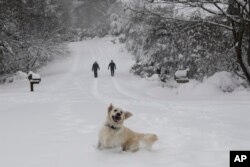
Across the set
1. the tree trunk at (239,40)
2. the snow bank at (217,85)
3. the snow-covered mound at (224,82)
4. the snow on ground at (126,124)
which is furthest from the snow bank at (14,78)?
the tree trunk at (239,40)

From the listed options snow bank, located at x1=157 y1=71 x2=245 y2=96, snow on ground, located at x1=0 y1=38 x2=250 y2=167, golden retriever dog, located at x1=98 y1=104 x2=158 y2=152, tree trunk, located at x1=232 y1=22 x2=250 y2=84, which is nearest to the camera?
snow on ground, located at x1=0 y1=38 x2=250 y2=167

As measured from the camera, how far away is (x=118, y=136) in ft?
22.9

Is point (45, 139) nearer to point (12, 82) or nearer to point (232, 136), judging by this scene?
point (232, 136)

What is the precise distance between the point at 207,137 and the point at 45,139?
3616 mm

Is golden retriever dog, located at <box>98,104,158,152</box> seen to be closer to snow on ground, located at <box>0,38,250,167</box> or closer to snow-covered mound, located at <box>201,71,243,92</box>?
snow on ground, located at <box>0,38,250,167</box>

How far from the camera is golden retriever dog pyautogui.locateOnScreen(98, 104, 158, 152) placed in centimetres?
689

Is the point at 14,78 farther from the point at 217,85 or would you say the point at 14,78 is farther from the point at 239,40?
the point at 239,40

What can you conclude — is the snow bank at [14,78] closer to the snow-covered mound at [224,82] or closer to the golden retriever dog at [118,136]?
the snow-covered mound at [224,82]

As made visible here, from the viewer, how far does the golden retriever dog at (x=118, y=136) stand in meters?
6.89

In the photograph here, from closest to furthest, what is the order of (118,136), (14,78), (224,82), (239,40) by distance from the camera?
(118,136) → (239,40) → (224,82) → (14,78)

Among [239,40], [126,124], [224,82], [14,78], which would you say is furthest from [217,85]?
[14,78]

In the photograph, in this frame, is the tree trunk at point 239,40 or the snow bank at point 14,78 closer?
the tree trunk at point 239,40

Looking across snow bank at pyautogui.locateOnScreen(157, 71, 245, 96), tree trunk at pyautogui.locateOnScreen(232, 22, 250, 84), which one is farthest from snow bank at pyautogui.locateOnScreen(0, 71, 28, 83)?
tree trunk at pyautogui.locateOnScreen(232, 22, 250, 84)

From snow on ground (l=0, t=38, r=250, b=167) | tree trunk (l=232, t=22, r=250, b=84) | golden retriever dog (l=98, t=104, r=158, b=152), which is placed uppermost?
tree trunk (l=232, t=22, r=250, b=84)
